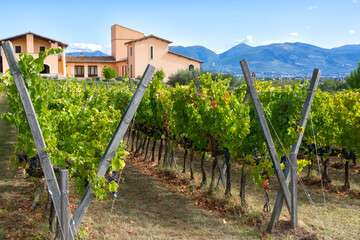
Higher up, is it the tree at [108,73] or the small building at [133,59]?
the small building at [133,59]

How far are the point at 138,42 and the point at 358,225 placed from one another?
39.0 m

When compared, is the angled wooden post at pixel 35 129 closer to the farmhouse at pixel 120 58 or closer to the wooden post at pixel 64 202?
the wooden post at pixel 64 202

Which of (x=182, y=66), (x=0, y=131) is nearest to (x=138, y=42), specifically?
(x=182, y=66)

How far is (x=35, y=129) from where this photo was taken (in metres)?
3.74

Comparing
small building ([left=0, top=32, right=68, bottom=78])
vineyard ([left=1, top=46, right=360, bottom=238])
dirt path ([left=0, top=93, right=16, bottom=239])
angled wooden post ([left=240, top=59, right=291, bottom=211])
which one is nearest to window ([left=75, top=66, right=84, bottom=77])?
small building ([left=0, top=32, right=68, bottom=78])

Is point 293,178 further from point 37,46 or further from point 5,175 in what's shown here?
point 37,46

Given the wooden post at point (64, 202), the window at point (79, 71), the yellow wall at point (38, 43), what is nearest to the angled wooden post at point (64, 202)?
the wooden post at point (64, 202)

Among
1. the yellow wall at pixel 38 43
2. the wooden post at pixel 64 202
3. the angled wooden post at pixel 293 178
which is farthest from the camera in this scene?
the yellow wall at pixel 38 43

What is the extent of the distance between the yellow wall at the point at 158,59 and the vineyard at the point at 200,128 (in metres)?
33.5

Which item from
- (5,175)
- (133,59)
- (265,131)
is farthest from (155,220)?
(133,59)

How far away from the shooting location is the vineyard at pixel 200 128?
4.12 metres

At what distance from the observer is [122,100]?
1080 cm

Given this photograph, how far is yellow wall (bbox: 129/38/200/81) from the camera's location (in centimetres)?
4228

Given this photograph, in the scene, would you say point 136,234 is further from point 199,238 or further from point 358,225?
point 358,225
